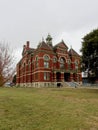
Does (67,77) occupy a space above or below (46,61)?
below

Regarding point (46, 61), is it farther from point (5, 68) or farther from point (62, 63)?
point (5, 68)

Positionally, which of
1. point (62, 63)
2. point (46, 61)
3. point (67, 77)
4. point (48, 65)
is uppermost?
point (46, 61)

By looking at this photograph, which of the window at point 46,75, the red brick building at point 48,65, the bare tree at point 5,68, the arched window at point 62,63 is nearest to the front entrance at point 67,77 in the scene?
the red brick building at point 48,65

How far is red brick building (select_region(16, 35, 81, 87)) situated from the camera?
186 feet

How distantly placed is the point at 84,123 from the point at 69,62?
186ft

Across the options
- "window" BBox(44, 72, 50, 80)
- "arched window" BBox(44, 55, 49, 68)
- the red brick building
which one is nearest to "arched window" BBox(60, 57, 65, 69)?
the red brick building

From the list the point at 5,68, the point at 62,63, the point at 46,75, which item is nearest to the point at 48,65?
the point at 46,75

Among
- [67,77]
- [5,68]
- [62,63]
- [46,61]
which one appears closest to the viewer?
[5,68]

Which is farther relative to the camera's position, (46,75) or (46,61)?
(46,61)

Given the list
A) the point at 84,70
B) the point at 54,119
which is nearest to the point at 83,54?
the point at 84,70

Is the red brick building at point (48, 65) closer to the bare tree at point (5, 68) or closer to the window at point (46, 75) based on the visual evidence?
the window at point (46, 75)

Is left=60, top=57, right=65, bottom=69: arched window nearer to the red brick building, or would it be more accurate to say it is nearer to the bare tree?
the red brick building

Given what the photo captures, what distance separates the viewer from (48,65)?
191ft

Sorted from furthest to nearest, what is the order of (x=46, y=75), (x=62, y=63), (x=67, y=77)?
(x=62, y=63) → (x=67, y=77) → (x=46, y=75)
